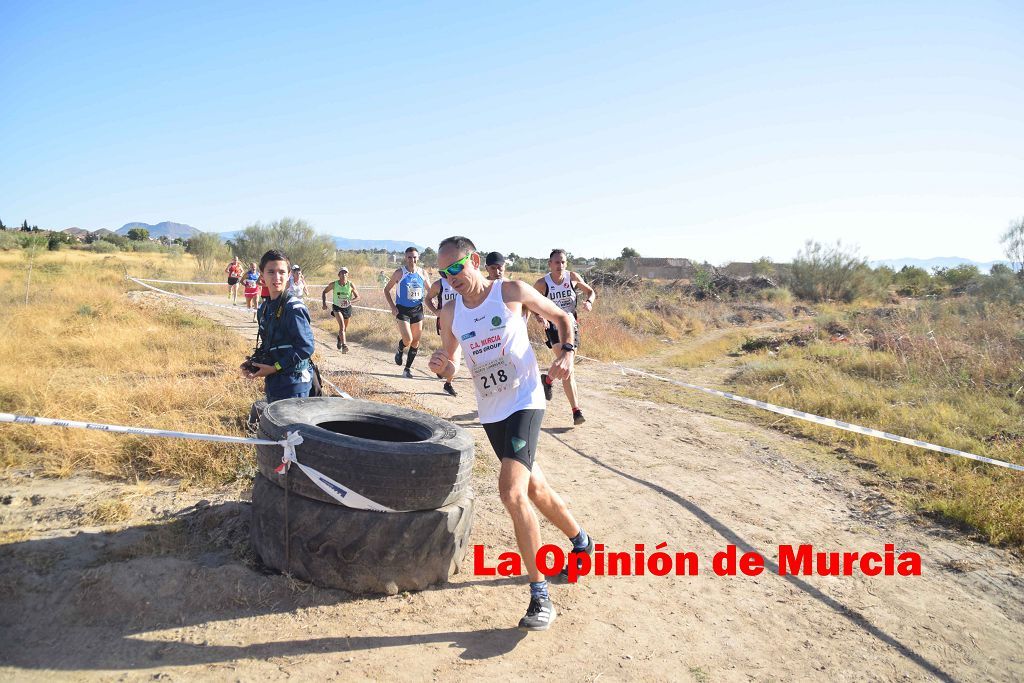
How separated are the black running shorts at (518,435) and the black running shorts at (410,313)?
6.58 metres

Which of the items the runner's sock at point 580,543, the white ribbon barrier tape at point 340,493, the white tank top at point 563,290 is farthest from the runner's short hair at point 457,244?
the white tank top at point 563,290

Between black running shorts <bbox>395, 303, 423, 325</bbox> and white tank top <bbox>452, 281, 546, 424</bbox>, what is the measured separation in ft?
20.7

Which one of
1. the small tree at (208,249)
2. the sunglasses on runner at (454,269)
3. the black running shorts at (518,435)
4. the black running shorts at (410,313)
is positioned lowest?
the black running shorts at (518,435)

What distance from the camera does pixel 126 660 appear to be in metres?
2.82

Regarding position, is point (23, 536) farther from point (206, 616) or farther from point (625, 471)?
point (625, 471)

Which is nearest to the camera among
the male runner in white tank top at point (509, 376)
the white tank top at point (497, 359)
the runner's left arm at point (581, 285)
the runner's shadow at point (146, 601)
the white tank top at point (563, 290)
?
the runner's shadow at point (146, 601)

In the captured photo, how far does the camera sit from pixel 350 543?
3.36 m

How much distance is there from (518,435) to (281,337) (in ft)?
6.57

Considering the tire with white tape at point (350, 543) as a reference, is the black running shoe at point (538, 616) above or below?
below

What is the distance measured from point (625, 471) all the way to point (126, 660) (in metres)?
4.39

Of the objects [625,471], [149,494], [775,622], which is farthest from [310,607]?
[625,471]

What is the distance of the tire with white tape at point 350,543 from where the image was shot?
133 inches

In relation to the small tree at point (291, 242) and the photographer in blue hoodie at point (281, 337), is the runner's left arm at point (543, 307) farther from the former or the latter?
the small tree at point (291, 242)

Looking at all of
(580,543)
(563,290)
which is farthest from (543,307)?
(563,290)
